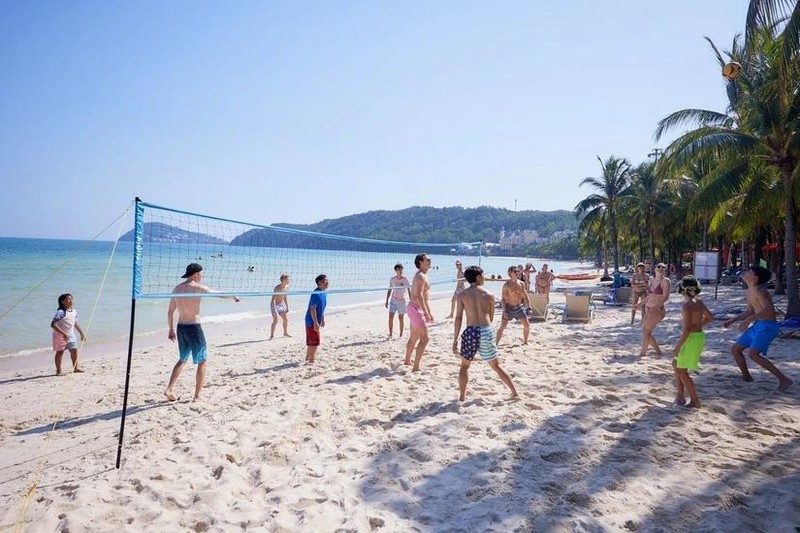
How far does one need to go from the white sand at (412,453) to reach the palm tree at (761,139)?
5.66 metres

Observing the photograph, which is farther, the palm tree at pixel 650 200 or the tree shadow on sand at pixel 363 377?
the palm tree at pixel 650 200

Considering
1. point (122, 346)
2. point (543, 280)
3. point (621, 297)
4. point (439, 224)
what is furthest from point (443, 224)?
point (122, 346)

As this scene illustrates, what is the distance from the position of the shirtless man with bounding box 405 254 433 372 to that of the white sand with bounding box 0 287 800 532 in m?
0.30

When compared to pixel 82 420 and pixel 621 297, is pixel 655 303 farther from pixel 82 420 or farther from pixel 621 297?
pixel 621 297

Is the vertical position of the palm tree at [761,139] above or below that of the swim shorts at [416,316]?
above

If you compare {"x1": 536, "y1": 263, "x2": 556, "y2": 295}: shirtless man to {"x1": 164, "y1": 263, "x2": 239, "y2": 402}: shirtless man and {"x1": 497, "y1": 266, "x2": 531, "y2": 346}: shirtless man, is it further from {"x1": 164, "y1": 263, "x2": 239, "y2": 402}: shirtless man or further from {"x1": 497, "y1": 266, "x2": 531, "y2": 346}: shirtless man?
{"x1": 164, "y1": 263, "x2": 239, "y2": 402}: shirtless man

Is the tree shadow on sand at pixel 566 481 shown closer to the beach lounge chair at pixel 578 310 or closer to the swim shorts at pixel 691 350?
the swim shorts at pixel 691 350

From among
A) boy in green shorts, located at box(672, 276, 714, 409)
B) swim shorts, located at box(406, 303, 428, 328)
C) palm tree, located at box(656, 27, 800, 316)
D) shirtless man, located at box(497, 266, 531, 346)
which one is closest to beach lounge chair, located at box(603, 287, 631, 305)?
palm tree, located at box(656, 27, 800, 316)

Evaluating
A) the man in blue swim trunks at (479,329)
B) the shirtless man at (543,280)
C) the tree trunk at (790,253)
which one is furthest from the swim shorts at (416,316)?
the tree trunk at (790,253)

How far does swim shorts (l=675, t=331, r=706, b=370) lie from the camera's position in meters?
4.46

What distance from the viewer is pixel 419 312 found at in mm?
6371

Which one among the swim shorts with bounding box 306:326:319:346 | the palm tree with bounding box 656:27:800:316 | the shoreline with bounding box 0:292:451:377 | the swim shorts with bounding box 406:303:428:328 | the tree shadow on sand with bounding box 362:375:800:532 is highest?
the palm tree with bounding box 656:27:800:316

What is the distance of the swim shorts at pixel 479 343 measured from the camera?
15.5ft

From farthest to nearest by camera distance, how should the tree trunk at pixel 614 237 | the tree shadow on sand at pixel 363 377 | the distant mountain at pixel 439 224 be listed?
the distant mountain at pixel 439 224
the tree trunk at pixel 614 237
the tree shadow on sand at pixel 363 377
